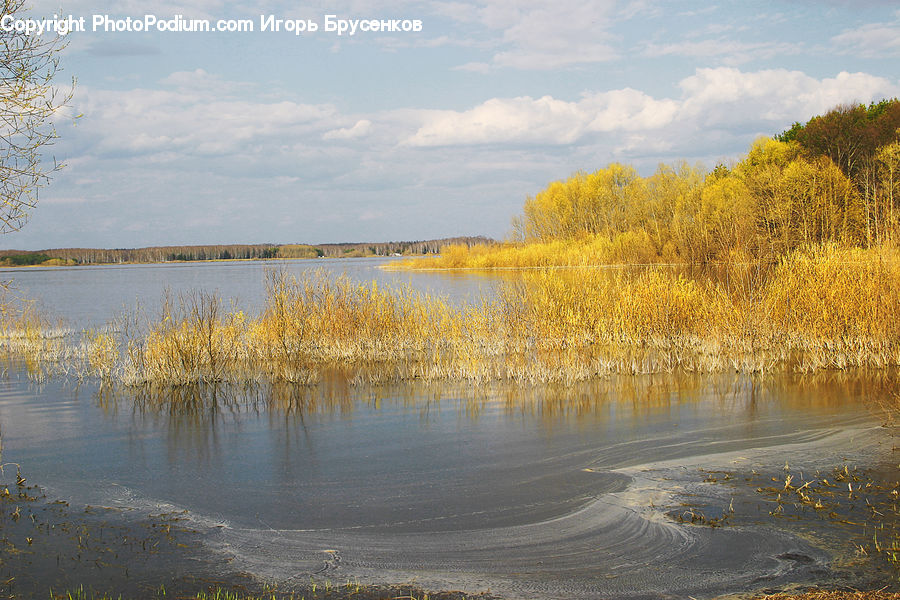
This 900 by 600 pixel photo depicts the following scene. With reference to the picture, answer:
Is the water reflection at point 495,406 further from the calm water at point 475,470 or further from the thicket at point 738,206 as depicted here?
the thicket at point 738,206

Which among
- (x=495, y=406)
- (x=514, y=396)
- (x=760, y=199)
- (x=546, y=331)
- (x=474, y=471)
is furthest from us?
(x=760, y=199)

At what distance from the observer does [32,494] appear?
6816 mm

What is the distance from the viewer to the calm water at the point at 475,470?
5039mm

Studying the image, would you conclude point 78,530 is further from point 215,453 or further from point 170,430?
point 170,430

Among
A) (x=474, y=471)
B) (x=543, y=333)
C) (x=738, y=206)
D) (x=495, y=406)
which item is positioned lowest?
(x=474, y=471)

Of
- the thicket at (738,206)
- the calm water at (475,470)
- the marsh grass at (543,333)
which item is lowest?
the calm water at (475,470)

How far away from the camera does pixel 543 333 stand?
1355 centimetres

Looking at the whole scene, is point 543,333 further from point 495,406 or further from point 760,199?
point 760,199

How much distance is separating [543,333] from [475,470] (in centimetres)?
643

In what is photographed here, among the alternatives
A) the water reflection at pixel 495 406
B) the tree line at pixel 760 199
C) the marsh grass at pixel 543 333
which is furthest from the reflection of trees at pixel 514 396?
the tree line at pixel 760 199

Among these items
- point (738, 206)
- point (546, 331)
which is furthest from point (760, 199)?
point (546, 331)

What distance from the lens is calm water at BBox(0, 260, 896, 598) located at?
5.04m

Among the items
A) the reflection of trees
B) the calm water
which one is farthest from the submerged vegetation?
the calm water

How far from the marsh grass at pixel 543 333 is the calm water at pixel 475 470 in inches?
Answer: 29.7
